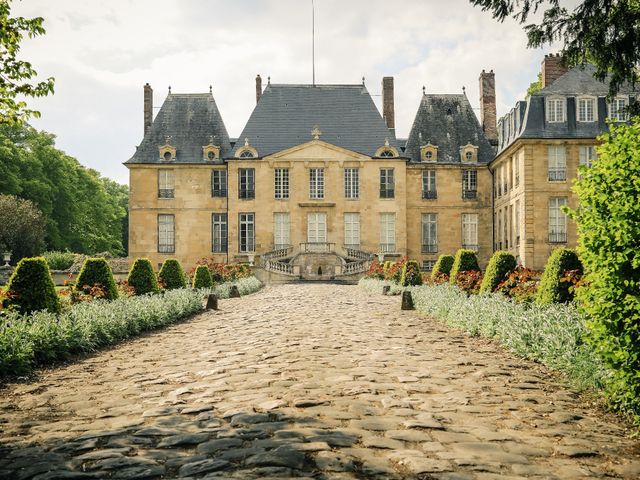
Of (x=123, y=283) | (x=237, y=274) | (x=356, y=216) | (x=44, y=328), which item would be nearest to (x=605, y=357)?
(x=44, y=328)

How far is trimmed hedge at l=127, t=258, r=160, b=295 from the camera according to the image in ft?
47.6

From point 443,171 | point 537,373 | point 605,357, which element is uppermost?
point 443,171

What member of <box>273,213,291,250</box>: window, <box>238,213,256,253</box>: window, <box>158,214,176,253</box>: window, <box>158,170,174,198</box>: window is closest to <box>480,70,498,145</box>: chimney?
<box>273,213,291,250</box>: window

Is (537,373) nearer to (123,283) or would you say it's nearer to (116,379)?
(116,379)

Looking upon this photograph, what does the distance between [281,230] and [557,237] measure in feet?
45.1

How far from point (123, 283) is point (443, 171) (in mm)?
22777

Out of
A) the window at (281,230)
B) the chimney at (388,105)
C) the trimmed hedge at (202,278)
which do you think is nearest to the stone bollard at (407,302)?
the trimmed hedge at (202,278)

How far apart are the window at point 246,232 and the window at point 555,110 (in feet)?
50.5

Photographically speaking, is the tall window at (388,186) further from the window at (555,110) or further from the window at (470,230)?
the window at (555,110)

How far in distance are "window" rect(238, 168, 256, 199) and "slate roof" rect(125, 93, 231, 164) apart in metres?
1.42

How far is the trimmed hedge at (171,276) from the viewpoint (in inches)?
669

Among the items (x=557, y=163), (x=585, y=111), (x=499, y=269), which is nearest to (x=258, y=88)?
(x=557, y=163)

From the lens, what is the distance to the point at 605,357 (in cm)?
461

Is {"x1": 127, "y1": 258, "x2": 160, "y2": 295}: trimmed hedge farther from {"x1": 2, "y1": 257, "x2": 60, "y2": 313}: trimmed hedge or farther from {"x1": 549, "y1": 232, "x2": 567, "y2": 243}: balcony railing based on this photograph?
{"x1": 549, "y1": 232, "x2": 567, "y2": 243}: balcony railing
